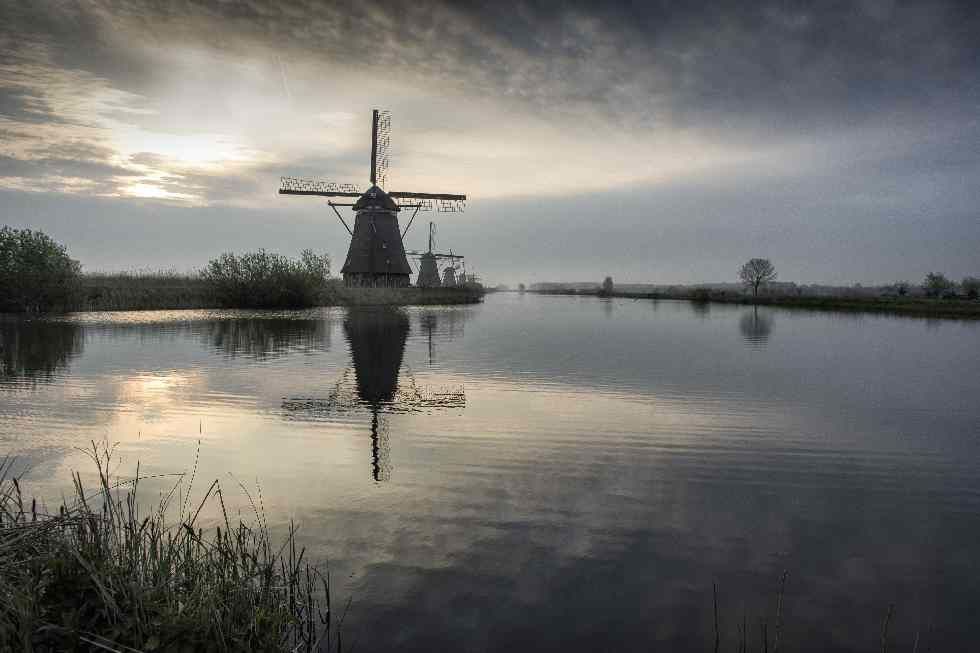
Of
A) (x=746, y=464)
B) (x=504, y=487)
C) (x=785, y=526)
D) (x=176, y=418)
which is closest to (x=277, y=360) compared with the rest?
(x=176, y=418)

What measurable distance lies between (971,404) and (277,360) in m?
18.1

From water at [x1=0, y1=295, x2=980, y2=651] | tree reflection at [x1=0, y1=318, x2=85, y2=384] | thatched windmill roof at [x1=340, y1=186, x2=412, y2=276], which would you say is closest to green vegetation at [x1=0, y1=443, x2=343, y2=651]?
water at [x1=0, y1=295, x2=980, y2=651]

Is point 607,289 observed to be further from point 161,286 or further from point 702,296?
point 161,286

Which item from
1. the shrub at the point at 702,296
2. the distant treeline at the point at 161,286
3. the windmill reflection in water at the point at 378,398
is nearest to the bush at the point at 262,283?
the distant treeline at the point at 161,286

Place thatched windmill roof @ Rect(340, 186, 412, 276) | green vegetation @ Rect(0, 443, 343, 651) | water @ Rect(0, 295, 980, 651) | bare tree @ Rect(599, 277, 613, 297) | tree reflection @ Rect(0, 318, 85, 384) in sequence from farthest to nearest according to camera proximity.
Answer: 1. bare tree @ Rect(599, 277, 613, 297)
2. thatched windmill roof @ Rect(340, 186, 412, 276)
3. tree reflection @ Rect(0, 318, 85, 384)
4. water @ Rect(0, 295, 980, 651)
5. green vegetation @ Rect(0, 443, 343, 651)

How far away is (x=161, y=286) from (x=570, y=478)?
45.8 meters

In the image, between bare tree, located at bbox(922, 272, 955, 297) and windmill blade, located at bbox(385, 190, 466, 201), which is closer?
windmill blade, located at bbox(385, 190, 466, 201)

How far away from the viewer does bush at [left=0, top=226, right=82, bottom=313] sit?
115 ft

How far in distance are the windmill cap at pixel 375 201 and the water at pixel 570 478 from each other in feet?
114

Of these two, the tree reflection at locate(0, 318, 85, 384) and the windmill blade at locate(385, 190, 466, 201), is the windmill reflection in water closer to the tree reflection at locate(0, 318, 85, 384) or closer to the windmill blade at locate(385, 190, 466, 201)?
the tree reflection at locate(0, 318, 85, 384)

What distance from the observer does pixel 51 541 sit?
393cm

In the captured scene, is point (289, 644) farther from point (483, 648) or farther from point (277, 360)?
point (277, 360)

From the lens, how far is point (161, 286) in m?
44.5

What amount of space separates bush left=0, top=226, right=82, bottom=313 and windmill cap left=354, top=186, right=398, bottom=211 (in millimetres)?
21904
